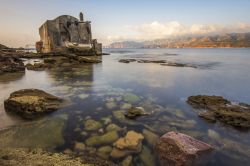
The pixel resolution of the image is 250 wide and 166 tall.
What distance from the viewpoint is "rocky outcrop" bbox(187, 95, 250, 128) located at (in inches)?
291

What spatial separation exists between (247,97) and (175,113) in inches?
265

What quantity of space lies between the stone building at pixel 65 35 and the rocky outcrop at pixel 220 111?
36287 millimetres

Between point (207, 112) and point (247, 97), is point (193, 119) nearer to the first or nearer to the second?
point (207, 112)

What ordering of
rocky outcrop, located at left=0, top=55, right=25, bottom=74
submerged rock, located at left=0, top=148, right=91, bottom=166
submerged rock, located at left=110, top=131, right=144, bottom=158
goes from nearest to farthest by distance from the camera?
submerged rock, located at left=0, top=148, right=91, bottom=166
submerged rock, located at left=110, top=131, right=144, bottom=158
rocky outcrop, located at left=0, top=55, right=25, bottom=74

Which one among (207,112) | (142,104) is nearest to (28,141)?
(142,104)

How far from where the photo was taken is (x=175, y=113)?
8.46 meters

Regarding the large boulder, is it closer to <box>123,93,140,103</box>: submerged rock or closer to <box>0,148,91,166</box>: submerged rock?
<box>0,148,91,166</box>: submerged rock

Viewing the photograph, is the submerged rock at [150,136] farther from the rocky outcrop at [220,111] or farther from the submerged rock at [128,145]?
the rocky outcrop at [220,111]

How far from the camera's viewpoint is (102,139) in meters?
5.91

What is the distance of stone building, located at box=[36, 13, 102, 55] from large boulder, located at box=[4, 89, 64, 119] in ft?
110

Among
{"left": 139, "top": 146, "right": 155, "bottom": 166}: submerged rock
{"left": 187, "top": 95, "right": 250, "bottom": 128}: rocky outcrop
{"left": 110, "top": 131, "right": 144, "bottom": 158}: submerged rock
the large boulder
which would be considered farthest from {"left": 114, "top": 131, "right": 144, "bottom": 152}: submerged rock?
the large boulder

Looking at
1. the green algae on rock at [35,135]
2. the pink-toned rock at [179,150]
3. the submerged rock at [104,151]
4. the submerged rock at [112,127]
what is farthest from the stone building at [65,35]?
the pink-toned rock at [179,150]

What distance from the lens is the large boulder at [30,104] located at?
7781 millimetres

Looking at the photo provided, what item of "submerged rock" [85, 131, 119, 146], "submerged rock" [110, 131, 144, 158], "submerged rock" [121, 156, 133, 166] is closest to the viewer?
"submerged rock" [121, 156, 133, 166]
